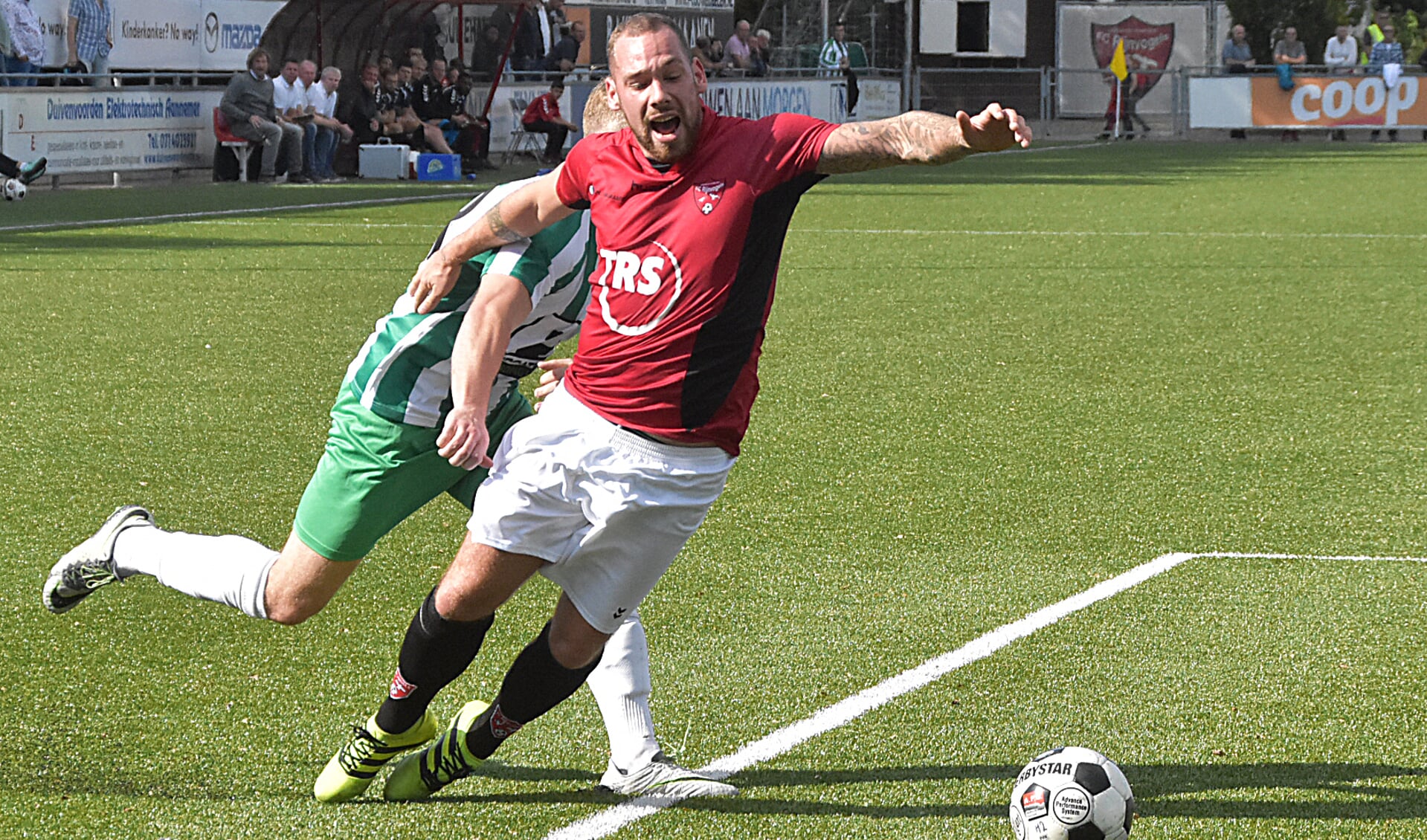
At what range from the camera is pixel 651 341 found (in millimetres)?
3922

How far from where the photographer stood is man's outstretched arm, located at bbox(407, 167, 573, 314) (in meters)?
4.13

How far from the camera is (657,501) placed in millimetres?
3900

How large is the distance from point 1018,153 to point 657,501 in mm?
32943

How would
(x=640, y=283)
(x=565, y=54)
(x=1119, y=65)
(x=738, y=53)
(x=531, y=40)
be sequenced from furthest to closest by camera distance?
1. (x=1119, y=65)
2. (x=738, y=53)
3. (x=531, y=40)
4. (x=565, y=54)
5. (x=640, y=283)

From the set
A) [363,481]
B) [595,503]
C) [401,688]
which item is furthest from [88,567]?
[595,503]

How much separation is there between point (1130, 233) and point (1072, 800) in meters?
15.3

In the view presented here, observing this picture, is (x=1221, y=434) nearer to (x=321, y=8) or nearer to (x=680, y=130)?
(x=680, y=130)

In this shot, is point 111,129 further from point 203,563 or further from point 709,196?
point 709,196

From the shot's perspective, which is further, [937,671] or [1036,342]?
[1036,342]

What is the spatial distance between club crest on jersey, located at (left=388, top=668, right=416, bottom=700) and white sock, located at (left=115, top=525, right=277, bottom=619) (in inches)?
21.8

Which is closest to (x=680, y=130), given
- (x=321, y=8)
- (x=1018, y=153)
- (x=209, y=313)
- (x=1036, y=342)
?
(x=1036, y=342)

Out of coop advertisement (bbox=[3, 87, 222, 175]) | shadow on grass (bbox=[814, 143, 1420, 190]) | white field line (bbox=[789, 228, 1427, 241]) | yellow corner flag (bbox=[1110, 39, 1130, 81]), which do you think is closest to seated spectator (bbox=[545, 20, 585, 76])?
shadow on grass (bbox=[814, 143, 1420, 190])

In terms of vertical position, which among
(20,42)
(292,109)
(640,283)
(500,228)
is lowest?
(640,283)

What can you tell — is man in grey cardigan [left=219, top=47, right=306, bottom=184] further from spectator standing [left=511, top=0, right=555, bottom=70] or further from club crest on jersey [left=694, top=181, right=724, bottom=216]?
club crest on jersey [left=694, top=181, right=724, bottom=216]
